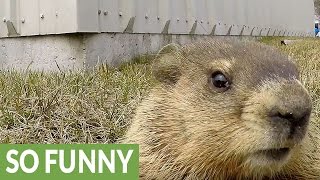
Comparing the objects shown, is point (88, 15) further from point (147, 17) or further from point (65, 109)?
point (65, 109)

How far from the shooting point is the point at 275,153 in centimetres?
250

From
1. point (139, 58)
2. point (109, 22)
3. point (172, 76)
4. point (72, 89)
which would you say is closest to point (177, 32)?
point (139, 58)

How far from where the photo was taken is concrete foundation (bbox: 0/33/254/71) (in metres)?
6.52

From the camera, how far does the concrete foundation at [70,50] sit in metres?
6.52

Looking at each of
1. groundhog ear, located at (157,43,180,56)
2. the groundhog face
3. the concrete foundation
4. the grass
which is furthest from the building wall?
the groundhog face

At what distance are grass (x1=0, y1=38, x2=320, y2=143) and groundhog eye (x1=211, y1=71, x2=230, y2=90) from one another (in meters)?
0.86

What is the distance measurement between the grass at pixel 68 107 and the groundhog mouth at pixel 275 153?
4.38ft

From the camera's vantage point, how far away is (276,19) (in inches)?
557

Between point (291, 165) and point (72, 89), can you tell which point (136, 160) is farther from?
point (72, 89)

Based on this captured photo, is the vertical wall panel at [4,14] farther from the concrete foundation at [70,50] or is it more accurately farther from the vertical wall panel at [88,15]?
the vertical wall panel at [88,15]

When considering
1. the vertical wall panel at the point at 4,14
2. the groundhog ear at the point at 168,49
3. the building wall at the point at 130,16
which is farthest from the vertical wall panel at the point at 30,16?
the groundhog ear at the point at 168,49

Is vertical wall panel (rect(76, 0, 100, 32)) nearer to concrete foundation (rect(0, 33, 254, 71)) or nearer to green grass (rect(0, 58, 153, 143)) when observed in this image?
concrete foundation (rect(0, 33, 254, 71))

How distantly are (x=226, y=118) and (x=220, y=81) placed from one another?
0.24m

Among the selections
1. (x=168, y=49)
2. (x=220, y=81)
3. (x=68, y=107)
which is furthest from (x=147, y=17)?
(x=220, y=81)
